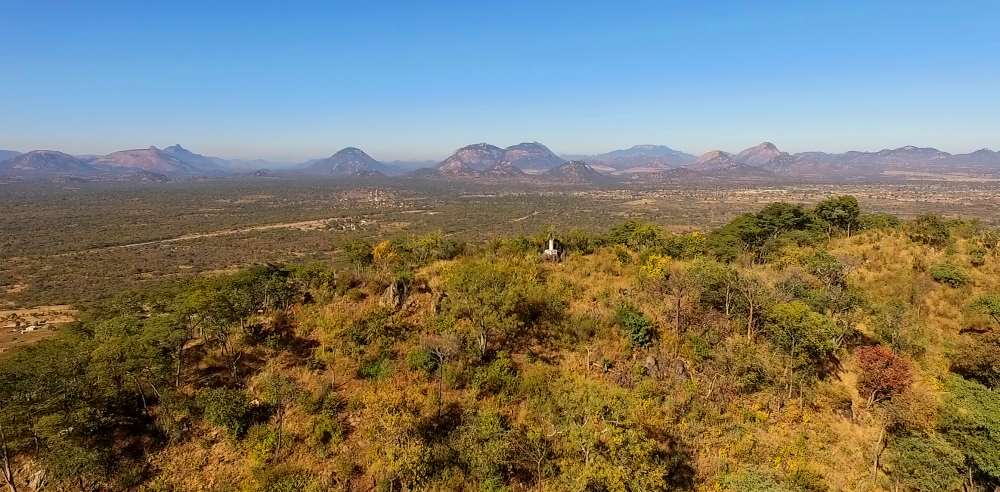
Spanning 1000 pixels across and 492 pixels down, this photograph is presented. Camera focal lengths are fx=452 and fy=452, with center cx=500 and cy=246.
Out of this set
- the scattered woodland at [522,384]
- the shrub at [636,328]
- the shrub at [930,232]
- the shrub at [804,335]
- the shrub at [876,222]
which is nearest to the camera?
the scattered woodland at [522,384]

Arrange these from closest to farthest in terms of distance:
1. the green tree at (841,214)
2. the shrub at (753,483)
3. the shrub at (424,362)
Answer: the shrub at (753,483) < the shrub at (424,362) < the green tree at (841,214)

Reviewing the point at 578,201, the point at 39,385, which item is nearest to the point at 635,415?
the point at 39,385

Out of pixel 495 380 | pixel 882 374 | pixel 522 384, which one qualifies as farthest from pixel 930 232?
pixel 495 380

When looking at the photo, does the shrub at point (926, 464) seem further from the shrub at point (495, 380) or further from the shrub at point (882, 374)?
the shrub at point (495, 380)

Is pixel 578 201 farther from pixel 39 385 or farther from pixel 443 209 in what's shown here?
pixel 39 385

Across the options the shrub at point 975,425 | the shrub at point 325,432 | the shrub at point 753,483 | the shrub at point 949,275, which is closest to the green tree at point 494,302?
the shrub at point 325,432

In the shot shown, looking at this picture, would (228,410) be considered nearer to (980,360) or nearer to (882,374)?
(882,374)
